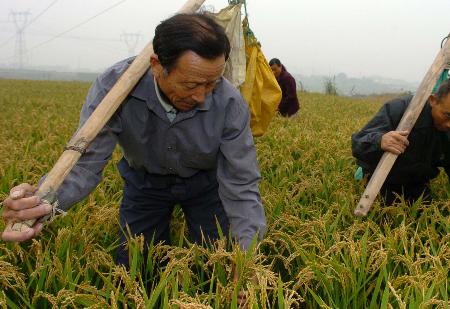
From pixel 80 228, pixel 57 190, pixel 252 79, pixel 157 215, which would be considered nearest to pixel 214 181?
pixel 157 215

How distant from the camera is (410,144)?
3.09 meters

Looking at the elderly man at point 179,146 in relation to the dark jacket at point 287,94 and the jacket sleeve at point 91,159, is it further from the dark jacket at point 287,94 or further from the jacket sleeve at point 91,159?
the dark jacket at point 287,94

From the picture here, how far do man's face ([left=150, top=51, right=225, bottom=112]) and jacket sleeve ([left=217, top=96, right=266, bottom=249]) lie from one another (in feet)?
0.63

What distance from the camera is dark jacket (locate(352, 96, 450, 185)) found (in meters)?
2.98

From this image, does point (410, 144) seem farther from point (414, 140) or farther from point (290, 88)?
point (290, 88)

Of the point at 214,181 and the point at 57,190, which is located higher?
the point at 57,190

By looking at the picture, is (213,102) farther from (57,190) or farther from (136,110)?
(57,190)

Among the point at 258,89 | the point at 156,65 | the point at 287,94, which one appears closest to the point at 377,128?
the point at 258,89

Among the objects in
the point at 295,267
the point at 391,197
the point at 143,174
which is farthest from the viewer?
the point at 391,197

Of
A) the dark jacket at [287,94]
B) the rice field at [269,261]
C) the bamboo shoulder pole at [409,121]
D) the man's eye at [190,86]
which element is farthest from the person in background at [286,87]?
the man's eye at [190,86]

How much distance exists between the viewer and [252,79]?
10.9 ft

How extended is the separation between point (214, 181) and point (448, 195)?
6.89 ft

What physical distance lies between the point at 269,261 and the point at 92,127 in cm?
120

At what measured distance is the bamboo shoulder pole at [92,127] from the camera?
1.55 metres
